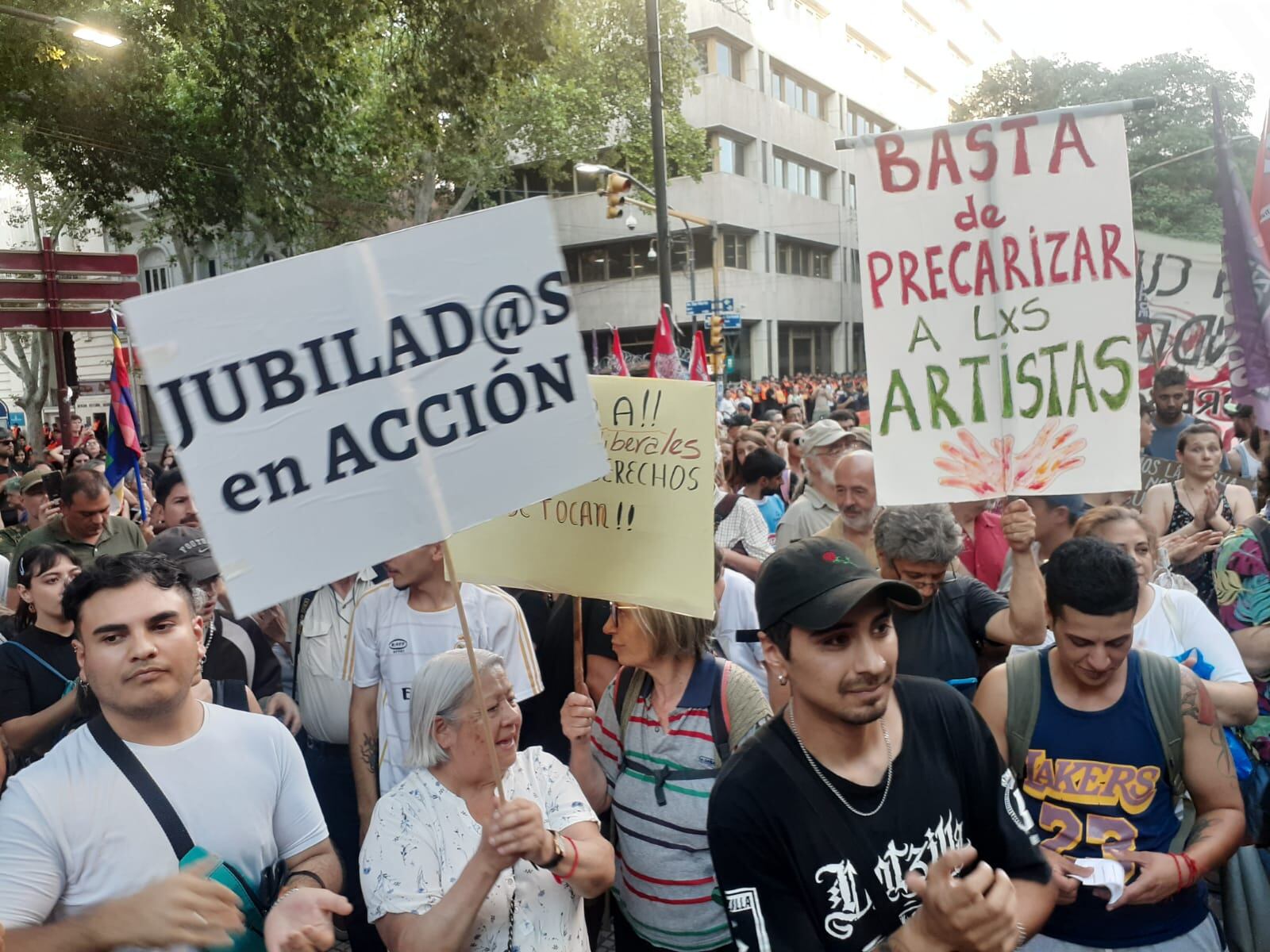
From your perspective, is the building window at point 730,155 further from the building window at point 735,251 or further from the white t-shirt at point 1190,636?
the white t-shirt at point 1190,636

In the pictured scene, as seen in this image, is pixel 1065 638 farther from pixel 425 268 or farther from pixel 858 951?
pixel 425 268

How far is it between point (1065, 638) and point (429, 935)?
5.56 feet

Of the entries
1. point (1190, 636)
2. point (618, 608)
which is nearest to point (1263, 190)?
point (1190, 636)

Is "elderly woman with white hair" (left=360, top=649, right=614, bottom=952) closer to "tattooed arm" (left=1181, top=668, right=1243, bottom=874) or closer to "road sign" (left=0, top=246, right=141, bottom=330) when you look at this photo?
"tattooed arm" (left=1181, top=668, right=1243, bottom=874)

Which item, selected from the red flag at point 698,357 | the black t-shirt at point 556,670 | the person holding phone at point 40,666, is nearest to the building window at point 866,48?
the red flag at point 698,357

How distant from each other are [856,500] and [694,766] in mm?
2044

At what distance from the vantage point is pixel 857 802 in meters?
1.94

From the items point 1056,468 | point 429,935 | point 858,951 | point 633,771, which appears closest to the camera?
point 858,951

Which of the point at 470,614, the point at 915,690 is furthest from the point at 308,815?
the point at 915,690

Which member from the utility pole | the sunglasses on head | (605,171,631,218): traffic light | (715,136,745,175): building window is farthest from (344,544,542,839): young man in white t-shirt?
(715,136,745,175): building window

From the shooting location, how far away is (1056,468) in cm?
326

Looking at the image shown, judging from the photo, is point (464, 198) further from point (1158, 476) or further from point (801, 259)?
point (1158, 476)

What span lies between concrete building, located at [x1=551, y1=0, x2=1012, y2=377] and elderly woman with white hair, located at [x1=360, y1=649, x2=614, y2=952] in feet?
108

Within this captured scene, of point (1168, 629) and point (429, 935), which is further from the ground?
point (1168, 629)
